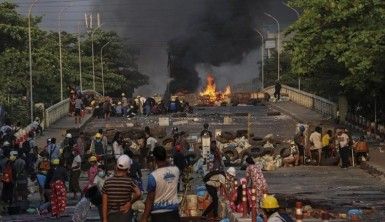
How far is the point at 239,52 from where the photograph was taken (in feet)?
340

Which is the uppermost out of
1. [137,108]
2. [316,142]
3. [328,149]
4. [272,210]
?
[137,108]

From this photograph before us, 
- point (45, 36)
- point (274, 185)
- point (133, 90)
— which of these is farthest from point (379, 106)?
point (133, 90)

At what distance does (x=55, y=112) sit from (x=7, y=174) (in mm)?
36092

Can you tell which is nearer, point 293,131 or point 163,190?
point 163,190

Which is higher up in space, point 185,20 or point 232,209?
point 185,20

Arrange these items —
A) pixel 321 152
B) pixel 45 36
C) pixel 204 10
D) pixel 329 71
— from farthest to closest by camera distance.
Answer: pixel 45 36 < pixel 204 10 < pixel 329 71 < pixel 321 152

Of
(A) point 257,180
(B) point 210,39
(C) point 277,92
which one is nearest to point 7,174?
(A) point 257,180

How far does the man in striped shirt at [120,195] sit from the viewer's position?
43.5ft

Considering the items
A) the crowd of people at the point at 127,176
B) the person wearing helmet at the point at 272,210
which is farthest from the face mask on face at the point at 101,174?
the person wearing helmet at the point at 272,210

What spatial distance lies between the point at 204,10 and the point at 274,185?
228 feet

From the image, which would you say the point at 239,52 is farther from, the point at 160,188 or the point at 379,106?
the point at 160,188

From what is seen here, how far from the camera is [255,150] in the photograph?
41.3 metres

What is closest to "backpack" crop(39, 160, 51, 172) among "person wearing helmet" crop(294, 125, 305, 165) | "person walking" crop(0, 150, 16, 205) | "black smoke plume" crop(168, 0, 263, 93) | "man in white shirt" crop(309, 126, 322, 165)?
"person walking" crop(0, 150, 16, 205)

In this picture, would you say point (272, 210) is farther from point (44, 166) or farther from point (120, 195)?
point (44, 166)
